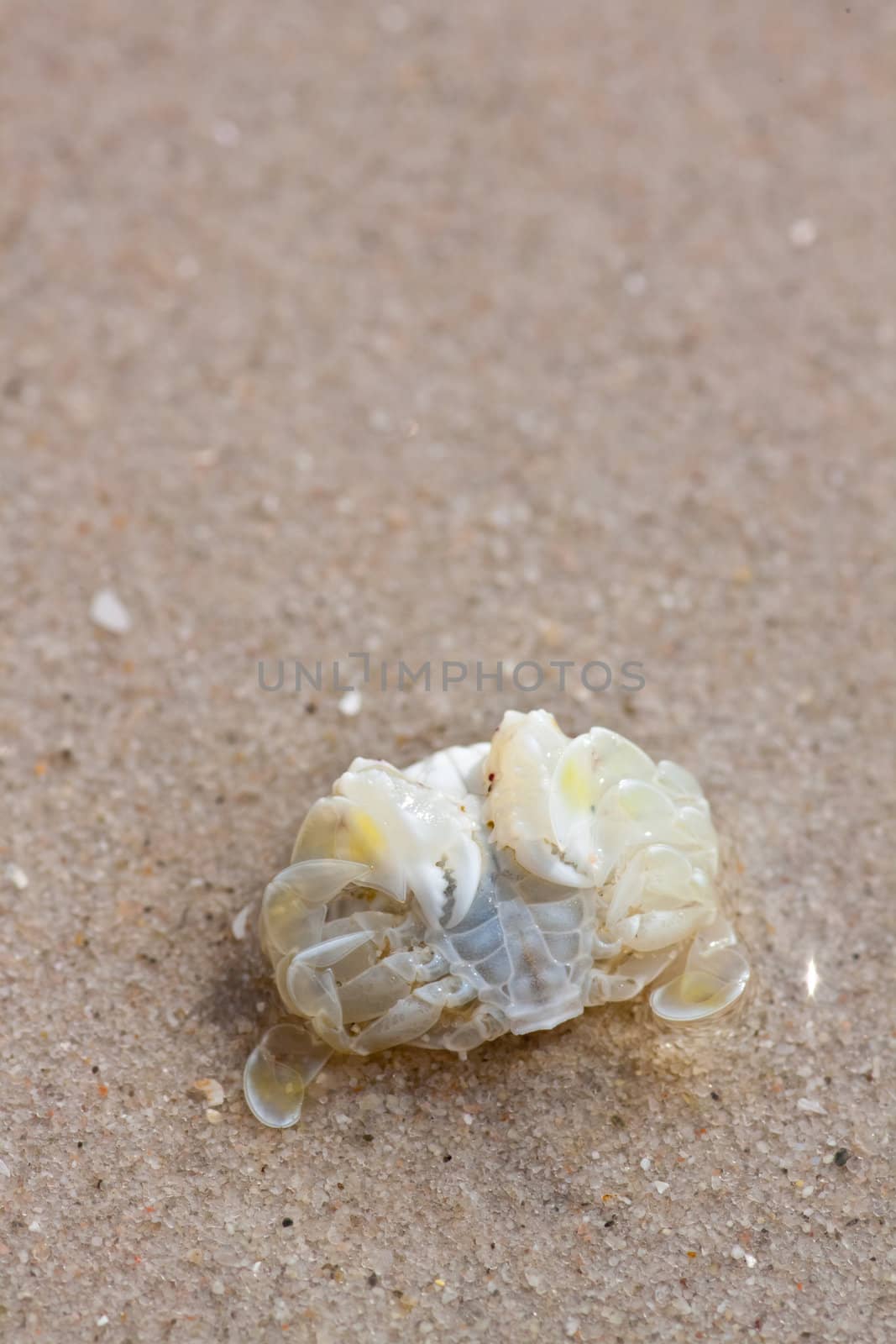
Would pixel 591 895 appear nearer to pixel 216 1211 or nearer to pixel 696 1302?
pixel 696 1302

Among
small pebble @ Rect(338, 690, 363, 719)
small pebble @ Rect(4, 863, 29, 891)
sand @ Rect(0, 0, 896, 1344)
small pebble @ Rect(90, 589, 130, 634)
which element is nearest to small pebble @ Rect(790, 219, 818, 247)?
sand @ Rect(0, 0, 896, 1344)

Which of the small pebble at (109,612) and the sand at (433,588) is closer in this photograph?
the sand at (433,588)

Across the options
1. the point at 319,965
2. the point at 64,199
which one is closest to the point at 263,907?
the point at 319,965

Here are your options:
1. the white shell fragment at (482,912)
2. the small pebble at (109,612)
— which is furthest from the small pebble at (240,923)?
the small pebble at (109,612)

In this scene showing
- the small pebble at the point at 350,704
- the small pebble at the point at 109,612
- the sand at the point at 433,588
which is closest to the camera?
the sand at the point at 433,588

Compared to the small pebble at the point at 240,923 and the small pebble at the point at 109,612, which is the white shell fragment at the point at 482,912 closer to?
the small pebble at the point at 240,923
